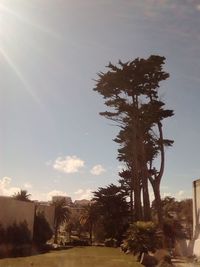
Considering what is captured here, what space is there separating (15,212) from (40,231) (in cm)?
1021

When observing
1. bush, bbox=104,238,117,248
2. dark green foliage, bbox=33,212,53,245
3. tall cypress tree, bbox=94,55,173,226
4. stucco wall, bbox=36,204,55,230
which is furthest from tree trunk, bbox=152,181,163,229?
stucco wall, bbox=36,204,55,230

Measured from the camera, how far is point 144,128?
46812 mm

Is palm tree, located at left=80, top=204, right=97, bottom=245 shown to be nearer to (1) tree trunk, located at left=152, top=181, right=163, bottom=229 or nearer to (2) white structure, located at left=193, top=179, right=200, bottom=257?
(1) tree trunk, located at left=152, top=181, right=163, bottom=229

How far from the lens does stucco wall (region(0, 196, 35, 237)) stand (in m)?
44.9

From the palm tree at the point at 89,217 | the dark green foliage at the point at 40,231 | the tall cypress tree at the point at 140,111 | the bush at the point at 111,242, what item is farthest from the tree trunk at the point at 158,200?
the palm tree at the point at 89,217

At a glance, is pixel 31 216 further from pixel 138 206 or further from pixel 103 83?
pixel 103 83

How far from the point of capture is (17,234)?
47.8 metres

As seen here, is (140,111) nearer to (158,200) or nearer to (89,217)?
(158,200)

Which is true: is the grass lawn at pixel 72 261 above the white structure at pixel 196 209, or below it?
below

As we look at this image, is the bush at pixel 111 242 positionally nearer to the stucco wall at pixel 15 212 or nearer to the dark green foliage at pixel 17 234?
the stucco wall at pixel 15 212

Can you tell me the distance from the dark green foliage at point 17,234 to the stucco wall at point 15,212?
21.9 inches

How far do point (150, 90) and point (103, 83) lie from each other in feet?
17.1

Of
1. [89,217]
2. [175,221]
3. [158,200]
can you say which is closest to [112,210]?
[175,221]

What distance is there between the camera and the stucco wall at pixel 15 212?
44906 mm
